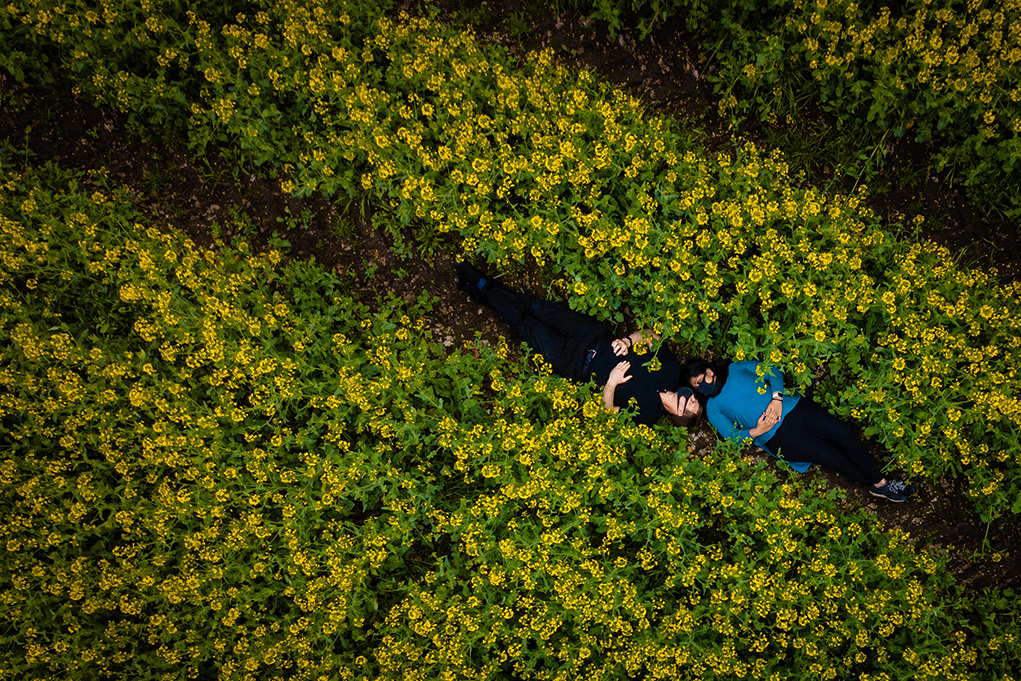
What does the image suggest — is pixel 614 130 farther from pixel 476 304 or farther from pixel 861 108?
pixel 861 108

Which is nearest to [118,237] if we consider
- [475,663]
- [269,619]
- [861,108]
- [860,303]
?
[269,619]

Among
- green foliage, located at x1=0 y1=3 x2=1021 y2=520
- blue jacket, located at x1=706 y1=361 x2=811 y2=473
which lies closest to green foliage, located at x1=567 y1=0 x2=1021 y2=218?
green foliage, located at x1=0 y1=3 x2=1021 y2=520

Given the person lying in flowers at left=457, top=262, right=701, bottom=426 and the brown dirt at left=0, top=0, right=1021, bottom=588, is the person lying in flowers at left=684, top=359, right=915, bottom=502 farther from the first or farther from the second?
the brown dirt at left=0, top=0, right=1021, bottom=588

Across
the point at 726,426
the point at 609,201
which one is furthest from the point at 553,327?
the point at 726,426

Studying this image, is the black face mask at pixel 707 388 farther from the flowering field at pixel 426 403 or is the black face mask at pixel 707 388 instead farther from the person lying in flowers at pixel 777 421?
the flowering field at pixel 426 403

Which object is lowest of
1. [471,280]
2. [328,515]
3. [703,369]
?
[328,515]

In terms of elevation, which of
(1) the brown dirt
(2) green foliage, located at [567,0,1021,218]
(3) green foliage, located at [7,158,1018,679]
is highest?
(2) green foliage, located at [567,0,1021,218]

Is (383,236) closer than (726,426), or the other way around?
(726,426)

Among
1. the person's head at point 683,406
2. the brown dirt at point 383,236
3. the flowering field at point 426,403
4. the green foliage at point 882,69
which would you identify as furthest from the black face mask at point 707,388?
the green foliage at point 882,69

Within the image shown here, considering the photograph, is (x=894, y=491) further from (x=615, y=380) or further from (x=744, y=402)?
(x=615, y=380)
